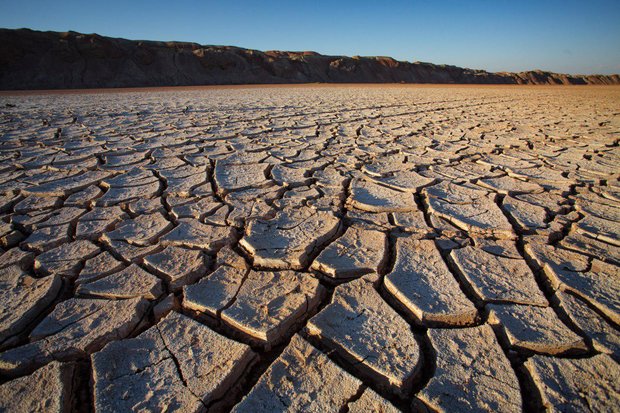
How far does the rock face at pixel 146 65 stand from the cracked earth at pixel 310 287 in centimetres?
1815

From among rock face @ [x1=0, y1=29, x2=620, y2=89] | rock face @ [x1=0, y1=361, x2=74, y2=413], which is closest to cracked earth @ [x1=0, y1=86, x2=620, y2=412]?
rock face @ [x1=0, y1=361, x2=74, y2=413]

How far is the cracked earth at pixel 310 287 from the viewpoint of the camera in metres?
0.84

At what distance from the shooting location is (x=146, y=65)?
1877 centimetres

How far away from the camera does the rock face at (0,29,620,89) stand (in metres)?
15.9

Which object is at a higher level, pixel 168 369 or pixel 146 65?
pixel 146 65

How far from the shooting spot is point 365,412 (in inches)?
30.5

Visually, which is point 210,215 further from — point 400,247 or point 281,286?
point 400,247

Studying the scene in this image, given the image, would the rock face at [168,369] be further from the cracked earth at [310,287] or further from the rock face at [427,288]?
the rock face at [427,288]

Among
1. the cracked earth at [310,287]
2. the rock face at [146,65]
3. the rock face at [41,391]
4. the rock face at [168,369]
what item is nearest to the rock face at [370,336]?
the cracked earth at [310,287]

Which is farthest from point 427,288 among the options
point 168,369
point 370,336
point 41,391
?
point 41,391

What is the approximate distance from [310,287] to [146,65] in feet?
71.5

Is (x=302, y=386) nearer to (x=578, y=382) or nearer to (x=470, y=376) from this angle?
(x=470, y=376)

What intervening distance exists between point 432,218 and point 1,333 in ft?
5.98

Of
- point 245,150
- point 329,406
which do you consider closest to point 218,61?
point 245,150
